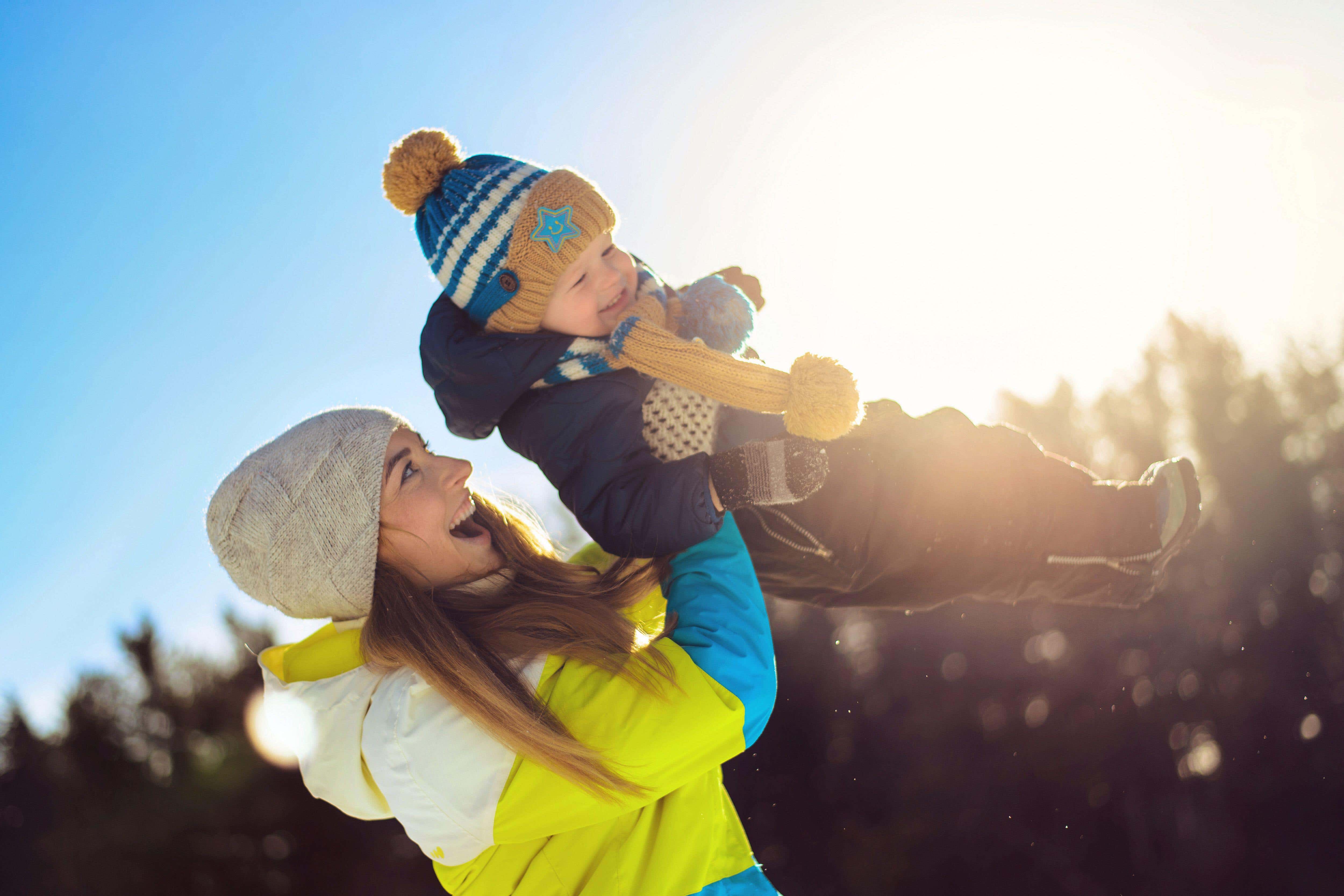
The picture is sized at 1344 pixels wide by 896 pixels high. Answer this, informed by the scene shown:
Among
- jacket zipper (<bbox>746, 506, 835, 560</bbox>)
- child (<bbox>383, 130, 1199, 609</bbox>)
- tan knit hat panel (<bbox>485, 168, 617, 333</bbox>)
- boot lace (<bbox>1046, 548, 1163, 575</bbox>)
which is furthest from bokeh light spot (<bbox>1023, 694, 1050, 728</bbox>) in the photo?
tan knit hat panel (<bbox>485, 168, 617, 333</bbox>)

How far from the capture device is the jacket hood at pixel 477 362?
6.13ft

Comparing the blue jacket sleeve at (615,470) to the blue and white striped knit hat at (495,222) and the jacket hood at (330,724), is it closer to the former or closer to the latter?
the blue and white striped knit hat at (495,222)

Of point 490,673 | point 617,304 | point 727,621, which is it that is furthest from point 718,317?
point 490,673

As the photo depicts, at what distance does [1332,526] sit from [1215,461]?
7.10 feet

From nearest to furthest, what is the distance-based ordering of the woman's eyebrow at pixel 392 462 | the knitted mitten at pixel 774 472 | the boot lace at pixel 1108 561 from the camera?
the knitted mitten at pixel 774 472, the woman's eyebrow at pixel 392 462, the boot lace at pixel 1108 561

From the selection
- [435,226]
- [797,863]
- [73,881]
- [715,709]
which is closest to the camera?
[715,709]

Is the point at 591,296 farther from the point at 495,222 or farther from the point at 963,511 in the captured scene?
the point at 963,511

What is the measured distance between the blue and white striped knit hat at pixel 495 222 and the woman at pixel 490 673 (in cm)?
42

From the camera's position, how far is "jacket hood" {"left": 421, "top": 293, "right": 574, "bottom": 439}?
1867 millimetres

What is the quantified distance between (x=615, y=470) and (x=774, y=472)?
1.33 ft

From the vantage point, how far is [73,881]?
30.1 feet

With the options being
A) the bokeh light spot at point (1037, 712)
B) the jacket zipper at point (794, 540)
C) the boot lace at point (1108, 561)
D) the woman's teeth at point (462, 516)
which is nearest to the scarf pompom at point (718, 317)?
the jacket zipper at point (794, 540)

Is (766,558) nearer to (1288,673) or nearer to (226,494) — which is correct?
(226,494)

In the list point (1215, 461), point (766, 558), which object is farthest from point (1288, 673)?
point (766, 558)
